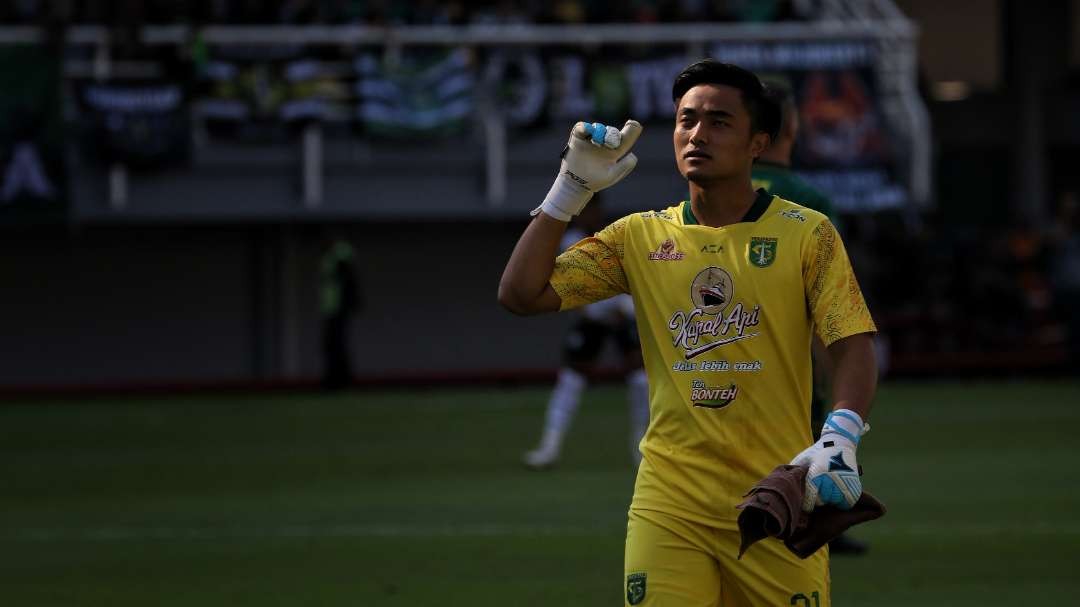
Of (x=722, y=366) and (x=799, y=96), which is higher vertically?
(x=799, y=96)

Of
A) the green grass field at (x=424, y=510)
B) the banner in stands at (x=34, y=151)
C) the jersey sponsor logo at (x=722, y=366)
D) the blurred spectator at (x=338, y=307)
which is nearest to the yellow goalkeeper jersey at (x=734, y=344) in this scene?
the jersey sponsor logo at (x=722, y=366)

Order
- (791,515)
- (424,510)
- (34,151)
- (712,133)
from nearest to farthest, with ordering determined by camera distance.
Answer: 1. (791,515)
2. (712,133)
3. (424,510)
4. (34,151)

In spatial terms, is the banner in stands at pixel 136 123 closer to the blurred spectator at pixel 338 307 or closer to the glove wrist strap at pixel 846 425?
the blurred spectator at pixel 338 307

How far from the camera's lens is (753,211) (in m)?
5.73

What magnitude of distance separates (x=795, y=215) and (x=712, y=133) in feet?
1.15

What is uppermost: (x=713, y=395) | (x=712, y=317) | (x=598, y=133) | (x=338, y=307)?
(x=598, y=133)

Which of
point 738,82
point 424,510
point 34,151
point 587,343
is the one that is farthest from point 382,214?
point 738,82

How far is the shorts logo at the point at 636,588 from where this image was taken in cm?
547

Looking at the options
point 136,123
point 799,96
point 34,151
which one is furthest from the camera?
point 799,96

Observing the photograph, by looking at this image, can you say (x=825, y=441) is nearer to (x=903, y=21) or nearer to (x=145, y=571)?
(x=145, y=571)

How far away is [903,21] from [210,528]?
18.2 metres

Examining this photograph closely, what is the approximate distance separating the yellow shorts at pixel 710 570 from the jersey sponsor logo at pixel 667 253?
76 cm

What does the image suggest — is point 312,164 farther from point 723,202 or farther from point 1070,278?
point 723,202

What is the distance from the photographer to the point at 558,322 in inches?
1170
